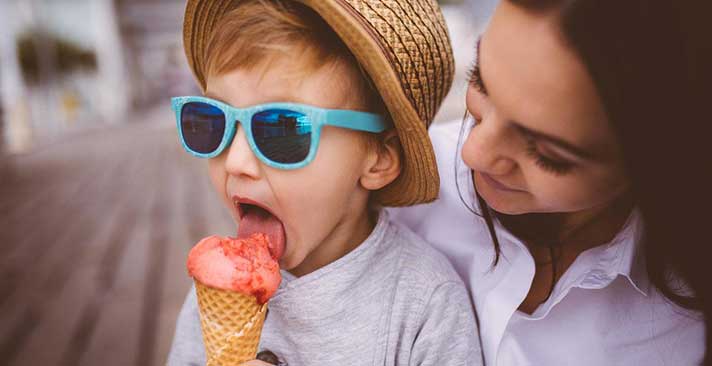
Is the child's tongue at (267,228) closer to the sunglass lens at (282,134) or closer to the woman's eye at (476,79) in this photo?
the sunglass lens at (282,134)

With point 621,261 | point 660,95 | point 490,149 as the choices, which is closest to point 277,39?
point 490,149

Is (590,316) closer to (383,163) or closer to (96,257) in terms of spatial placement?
(383,163)

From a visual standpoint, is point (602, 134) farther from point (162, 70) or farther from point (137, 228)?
point (162, 70)

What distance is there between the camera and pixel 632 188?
36.3 inches

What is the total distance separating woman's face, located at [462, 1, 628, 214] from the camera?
85 cm

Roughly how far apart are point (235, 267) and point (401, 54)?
0.57 metres

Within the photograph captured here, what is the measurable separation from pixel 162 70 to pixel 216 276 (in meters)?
30.2

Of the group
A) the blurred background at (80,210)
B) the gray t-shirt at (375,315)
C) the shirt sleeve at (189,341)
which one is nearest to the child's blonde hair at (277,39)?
the gray t-shirt at (375,315)

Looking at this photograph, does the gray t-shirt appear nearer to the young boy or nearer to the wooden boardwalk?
the young boy

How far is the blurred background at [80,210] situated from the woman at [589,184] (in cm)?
53

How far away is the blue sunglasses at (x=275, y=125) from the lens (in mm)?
1076

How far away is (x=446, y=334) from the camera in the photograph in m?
Answer: 1.19

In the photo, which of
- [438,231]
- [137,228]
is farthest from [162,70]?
[438,231]

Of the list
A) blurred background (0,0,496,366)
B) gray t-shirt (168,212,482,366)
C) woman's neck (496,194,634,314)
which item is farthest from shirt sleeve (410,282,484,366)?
blurred background (0,0,496,366)
